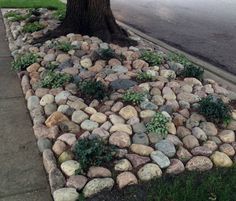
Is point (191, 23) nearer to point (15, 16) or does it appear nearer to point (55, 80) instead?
point (15, 16)

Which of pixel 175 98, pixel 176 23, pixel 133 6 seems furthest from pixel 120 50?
pixel 133 6

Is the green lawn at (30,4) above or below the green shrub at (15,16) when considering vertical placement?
below

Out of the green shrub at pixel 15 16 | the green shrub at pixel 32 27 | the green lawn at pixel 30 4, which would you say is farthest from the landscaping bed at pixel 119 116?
the green lawn at pixel 30 4

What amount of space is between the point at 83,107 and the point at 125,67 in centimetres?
128

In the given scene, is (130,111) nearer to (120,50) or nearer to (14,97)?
(14,97)

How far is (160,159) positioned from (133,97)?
3.65ft

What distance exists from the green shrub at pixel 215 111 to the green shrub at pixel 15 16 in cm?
607

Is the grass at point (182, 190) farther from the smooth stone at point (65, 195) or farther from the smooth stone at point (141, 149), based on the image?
the smooth stone at point (141, 149)

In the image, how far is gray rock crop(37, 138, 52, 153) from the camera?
4245mm

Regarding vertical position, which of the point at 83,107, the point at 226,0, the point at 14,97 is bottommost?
the point at 226,0

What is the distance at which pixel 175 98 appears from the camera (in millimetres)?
5098

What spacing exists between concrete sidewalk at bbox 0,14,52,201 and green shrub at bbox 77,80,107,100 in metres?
0.72

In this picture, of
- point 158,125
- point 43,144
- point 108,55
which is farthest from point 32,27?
point 158,125

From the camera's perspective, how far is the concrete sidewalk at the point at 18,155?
366cm
